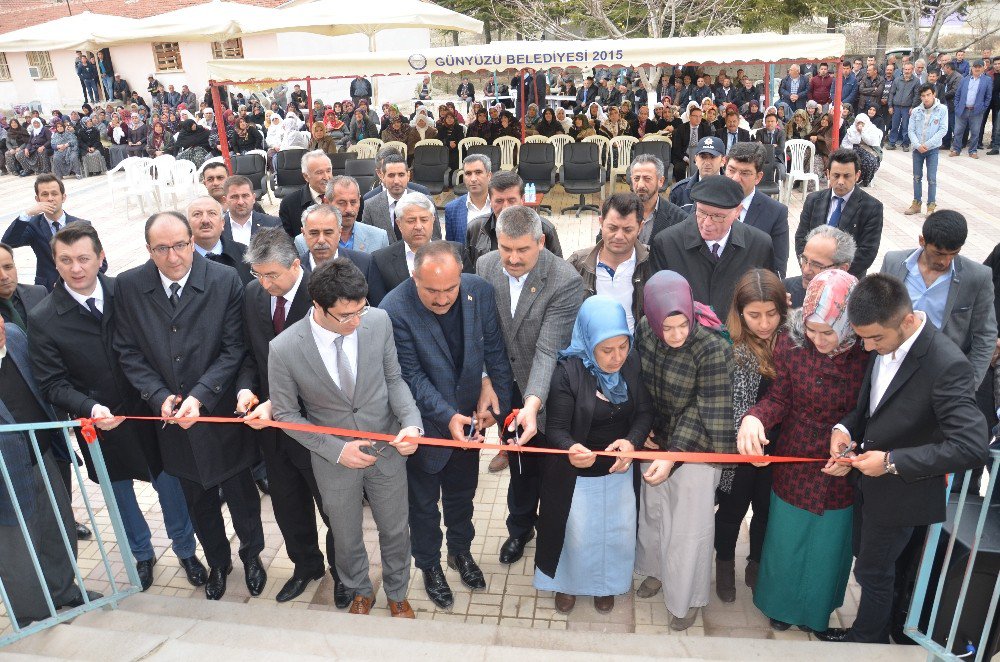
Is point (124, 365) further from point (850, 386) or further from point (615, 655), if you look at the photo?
point (850, 386)

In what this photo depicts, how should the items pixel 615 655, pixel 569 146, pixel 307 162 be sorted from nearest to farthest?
pixel 615 655 → pixel 307 162 → pixel 569 146

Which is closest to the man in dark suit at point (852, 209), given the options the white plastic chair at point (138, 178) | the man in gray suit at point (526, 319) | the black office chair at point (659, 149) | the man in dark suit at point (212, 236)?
the man in gray suit at point (526, 319)

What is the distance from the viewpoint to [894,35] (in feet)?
130

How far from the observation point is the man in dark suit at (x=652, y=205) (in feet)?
18.1

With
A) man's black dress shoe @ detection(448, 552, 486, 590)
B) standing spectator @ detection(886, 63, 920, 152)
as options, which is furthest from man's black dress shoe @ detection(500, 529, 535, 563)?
standing spectator @ detection(886, 63, 920, 152)

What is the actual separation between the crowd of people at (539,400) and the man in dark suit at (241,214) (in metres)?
1.61

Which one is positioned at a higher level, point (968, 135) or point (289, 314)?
point (289, 314)

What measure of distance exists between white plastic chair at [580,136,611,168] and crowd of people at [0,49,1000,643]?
8682 millimetres

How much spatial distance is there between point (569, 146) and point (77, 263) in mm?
9977

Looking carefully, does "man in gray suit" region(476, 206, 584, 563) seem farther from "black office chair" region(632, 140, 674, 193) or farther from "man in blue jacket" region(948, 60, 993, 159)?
"man in blue jacket" region(948, 60, 993, 159)

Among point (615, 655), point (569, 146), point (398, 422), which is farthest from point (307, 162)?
point (569, 146)

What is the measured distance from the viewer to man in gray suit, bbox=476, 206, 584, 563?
407 centimetres

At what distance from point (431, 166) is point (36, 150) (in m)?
14.0

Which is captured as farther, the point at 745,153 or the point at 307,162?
the point at 307,162
